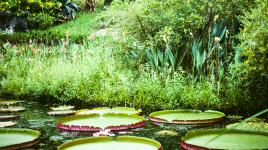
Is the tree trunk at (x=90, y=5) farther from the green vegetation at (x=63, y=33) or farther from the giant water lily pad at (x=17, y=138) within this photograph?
the giant water lily pad at (x=17, y=138)

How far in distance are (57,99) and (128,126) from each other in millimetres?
2899

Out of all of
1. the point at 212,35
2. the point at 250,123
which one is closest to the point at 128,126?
the point at 250,123

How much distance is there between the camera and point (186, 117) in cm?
523

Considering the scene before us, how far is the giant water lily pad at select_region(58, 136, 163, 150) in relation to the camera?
385 cm

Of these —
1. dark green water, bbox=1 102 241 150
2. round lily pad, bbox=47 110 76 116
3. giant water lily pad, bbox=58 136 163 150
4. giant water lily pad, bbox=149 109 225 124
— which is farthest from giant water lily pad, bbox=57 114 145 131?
round lily pad, bbox=47 110 76 116

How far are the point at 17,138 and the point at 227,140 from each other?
7.63ft

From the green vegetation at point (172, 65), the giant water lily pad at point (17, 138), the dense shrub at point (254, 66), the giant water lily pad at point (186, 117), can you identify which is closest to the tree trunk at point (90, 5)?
the green vegetation at point (172, 65)

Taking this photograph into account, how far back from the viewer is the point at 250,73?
542 cm

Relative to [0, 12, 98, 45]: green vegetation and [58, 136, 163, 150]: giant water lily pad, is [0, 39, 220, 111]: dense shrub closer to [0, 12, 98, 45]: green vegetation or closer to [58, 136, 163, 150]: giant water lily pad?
[58, 136, 163, 150]: giant water lily pad

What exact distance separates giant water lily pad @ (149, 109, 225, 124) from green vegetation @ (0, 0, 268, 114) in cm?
56

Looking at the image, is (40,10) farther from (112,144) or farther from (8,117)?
(112,144)

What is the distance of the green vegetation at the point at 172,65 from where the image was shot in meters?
5.74

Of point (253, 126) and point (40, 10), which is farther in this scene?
point (40, 10)

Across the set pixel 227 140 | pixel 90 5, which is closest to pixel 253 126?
pixel 227 140
